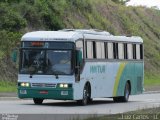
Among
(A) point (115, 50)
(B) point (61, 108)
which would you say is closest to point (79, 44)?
(B) point (61, 108)

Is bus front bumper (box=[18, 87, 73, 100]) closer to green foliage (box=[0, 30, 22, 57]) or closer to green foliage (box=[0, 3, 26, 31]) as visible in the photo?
green foliage (box=[0, 30, 22, 57])

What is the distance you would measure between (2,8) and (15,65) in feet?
13.1

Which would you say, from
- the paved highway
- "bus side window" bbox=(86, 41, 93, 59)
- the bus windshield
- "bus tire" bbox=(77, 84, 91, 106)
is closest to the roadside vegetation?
the paved highway

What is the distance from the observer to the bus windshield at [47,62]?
29.0 m

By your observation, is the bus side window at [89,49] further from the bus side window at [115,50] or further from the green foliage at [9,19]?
the green foliage at [9,19]

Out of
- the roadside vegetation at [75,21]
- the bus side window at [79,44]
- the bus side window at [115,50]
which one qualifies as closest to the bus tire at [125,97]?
the bus side window at [115,50]

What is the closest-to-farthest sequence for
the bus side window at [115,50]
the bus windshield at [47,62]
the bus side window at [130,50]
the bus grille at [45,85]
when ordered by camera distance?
1. the bus grille at [45,85]
2. the bus windshield at [47,62]
3. the bus side window at [115,50]
4. the bus side window at [130,50]

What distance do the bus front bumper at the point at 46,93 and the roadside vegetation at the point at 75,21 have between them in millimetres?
14123

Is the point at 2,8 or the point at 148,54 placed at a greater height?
the point at 2,8

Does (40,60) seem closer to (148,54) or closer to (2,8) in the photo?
(2,8)

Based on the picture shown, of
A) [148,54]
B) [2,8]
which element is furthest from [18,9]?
[148,54]

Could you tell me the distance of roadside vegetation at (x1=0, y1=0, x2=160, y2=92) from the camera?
4544cm

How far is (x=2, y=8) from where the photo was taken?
151 ft

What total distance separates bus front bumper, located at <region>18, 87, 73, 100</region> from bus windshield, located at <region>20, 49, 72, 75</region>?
2.33ft
